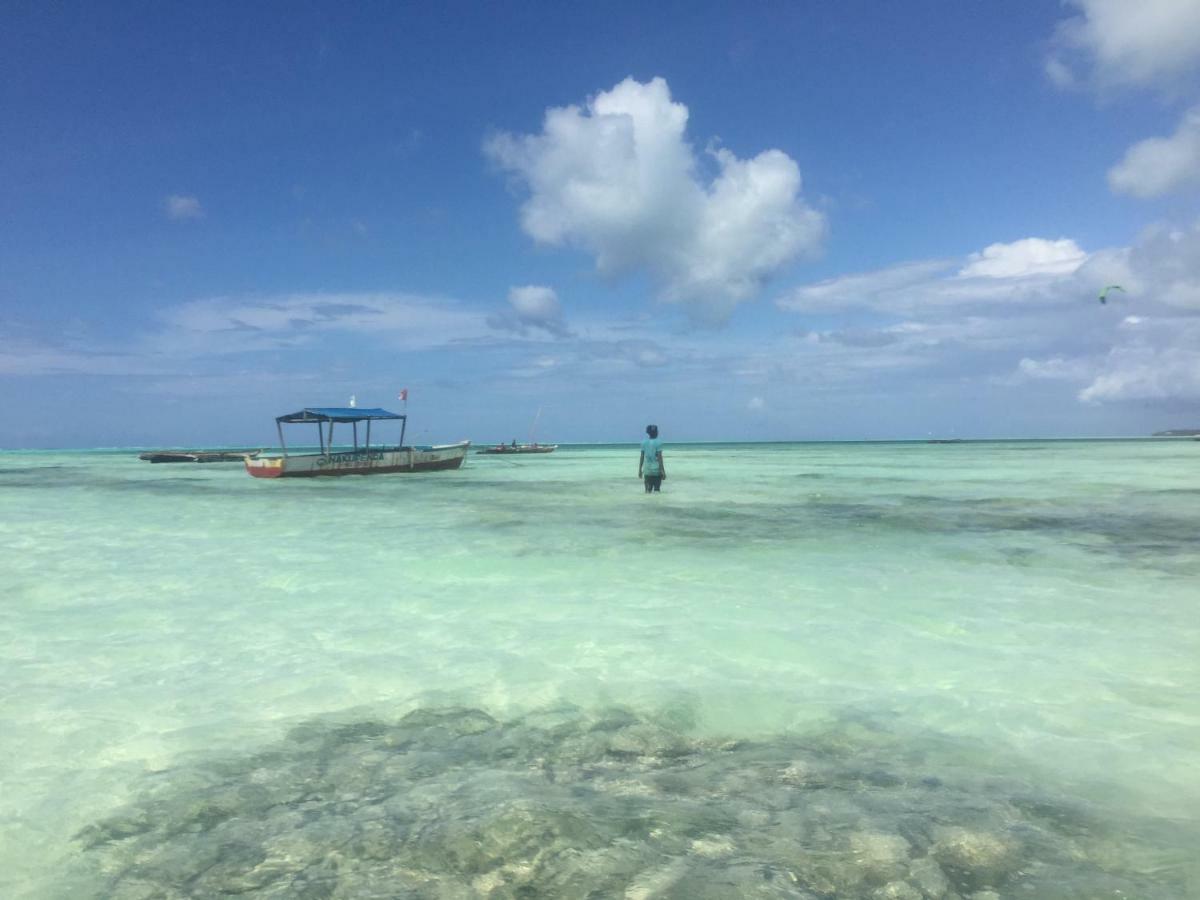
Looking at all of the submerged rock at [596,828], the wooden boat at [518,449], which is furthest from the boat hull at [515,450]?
the submerged rock at [596,828]

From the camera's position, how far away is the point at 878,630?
721 cm

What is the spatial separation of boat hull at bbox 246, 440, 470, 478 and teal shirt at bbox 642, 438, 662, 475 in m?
16.9

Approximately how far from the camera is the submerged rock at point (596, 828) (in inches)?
116

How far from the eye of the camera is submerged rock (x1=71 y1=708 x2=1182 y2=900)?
2.94m

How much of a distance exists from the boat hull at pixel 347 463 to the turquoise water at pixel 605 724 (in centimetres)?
2167

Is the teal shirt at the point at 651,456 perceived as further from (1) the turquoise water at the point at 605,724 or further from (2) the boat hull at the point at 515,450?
(2) the boat hull at the point at 515,450

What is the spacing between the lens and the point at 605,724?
4.85 meters

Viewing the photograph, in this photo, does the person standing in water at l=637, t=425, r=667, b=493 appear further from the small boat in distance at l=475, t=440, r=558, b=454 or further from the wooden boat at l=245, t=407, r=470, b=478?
the small boat in distance at l=475, t=440, r=558, b=454

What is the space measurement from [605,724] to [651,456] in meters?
16.5

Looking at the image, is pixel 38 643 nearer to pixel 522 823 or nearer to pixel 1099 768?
pixel 522 823

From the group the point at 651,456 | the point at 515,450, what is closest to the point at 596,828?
the point at 651,456

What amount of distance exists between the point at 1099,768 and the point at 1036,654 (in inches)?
95.4

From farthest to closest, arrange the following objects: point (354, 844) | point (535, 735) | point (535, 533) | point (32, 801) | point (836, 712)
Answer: point (535, 533) → point (836, 712) → point (535, 735) → point (32, 801) → point (354, 844)

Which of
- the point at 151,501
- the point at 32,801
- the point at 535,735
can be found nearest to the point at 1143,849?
the point at 535,735
